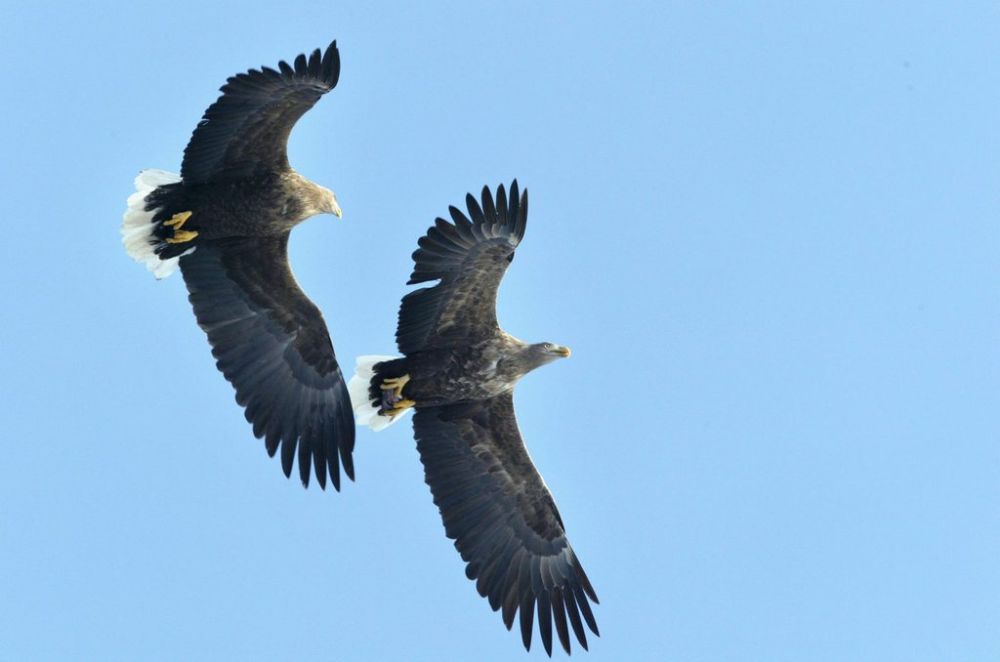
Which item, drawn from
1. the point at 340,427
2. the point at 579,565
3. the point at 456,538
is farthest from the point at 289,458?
the point at 579,565

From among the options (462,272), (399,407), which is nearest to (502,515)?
(399,407)

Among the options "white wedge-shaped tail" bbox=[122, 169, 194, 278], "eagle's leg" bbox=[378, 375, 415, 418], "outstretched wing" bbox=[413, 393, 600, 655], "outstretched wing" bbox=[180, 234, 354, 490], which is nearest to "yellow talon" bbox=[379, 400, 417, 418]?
"eagle's leg" bbox=[378, 375, 415, 418]

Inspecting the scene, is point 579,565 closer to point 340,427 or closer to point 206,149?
point 340,427

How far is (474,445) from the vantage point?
17562 mm

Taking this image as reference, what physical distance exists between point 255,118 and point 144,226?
145 cm

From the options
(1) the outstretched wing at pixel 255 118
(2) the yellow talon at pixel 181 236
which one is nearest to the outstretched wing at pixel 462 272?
(1) the outstretched wing at pixel 255 118

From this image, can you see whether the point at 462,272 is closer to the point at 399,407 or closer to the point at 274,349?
the point at 399,407

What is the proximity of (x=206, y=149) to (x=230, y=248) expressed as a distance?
0.95 metres

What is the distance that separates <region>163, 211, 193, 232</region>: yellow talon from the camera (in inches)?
683

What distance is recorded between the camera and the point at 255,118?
16922 millimetres

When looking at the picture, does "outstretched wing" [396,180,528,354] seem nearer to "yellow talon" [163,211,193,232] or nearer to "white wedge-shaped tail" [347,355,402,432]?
"white wedge-shaped tail" [347,355,402,432]

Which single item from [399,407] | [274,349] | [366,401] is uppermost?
[274,349]

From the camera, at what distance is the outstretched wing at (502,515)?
17.4 m

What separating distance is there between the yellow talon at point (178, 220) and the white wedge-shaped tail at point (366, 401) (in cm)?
194
